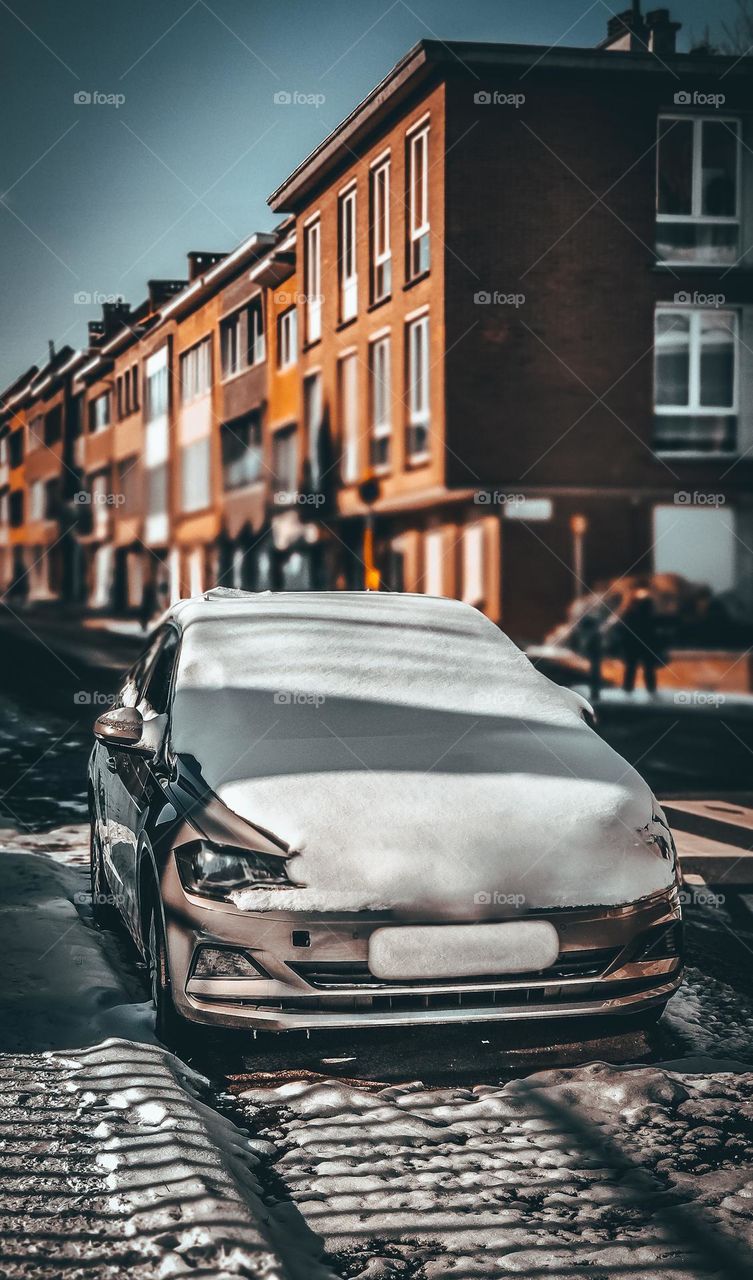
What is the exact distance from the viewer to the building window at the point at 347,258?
91.7ft

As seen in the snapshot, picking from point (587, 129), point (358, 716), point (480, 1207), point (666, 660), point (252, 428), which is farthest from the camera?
point (252, 428)

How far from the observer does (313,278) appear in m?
30.7

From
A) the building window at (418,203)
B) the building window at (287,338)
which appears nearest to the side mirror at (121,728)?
the building window at (418,203)

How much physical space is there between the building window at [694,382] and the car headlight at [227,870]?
22.1 m

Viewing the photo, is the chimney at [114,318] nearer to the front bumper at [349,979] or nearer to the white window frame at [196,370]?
the white window frame at [196,370]

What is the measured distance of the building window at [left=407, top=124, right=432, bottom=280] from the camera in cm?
2469

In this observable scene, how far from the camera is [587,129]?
80.4ft

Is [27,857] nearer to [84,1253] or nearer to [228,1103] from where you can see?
[228,1103]

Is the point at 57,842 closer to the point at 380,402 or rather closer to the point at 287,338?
the point at 380,402

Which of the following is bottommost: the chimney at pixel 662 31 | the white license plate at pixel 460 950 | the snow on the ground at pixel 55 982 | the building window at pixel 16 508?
the snow on the ground at pixel 55 982

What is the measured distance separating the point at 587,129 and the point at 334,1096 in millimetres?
23298

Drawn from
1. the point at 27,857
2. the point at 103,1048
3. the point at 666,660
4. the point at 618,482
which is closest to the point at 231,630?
the point at 103,1048

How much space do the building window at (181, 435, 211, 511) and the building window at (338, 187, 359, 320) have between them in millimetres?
12394

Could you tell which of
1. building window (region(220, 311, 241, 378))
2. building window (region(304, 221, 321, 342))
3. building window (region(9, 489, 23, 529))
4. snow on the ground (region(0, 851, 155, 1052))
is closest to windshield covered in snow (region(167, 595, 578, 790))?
snow on the ground (region(0, 851, 155, 1052))
